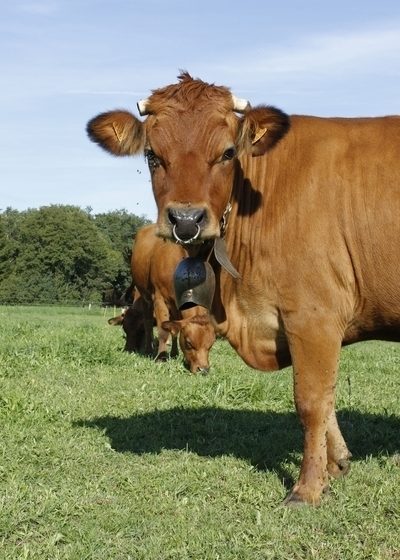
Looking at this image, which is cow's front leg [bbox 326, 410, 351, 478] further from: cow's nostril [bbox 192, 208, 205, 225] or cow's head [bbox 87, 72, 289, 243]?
cow's nostril [bbox 192, 208, 205, 225]

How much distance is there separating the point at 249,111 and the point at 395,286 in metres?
1.59

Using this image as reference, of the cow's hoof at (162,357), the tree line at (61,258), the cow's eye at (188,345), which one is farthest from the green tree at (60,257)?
the cow's eye at (188,345)

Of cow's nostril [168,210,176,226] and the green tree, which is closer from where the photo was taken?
cow's nostril [168,210,176,226]

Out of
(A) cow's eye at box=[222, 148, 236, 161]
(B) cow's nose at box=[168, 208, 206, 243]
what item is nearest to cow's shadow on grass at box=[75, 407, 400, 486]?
(B) cow's nose at box=[168, 208, 206, 243]

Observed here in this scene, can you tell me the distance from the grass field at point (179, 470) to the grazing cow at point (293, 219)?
48 centimetres

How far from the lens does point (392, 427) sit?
830cm

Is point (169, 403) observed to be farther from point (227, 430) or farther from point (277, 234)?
point (277, 234)

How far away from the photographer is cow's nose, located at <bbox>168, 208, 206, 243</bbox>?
544 cm

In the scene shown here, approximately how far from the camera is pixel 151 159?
19.7 ft

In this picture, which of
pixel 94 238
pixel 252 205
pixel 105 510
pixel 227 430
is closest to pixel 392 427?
pixel 227 430

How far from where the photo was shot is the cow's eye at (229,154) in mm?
5859

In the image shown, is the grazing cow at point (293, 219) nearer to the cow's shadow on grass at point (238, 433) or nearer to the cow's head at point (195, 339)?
the cow's shadow on grass at point (238, 433)

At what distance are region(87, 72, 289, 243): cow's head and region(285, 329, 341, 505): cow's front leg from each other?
105 cm

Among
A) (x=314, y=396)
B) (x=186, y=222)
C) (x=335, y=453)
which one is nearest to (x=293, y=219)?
(x=186, y=222)
